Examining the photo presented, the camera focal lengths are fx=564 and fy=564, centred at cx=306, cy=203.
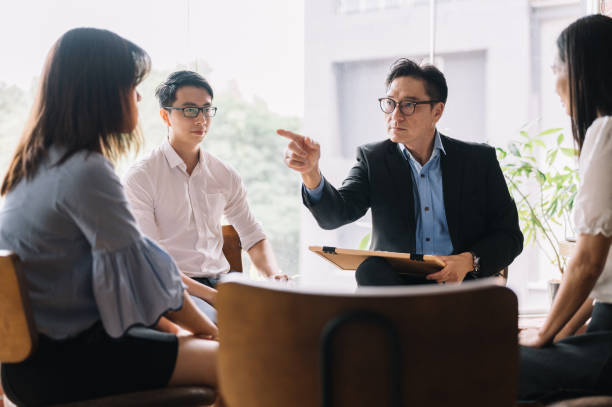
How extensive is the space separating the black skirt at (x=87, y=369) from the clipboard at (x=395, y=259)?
0.64 meters

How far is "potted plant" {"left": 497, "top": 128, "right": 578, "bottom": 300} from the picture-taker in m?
3.48

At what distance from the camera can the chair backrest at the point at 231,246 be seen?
2.49 metres

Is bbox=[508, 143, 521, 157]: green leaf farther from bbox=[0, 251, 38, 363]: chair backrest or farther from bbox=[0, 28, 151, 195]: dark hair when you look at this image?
bbox=[0, 251, 38, 363]: chair backrest

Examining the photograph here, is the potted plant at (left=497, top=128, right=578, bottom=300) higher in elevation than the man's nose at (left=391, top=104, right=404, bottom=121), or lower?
lower

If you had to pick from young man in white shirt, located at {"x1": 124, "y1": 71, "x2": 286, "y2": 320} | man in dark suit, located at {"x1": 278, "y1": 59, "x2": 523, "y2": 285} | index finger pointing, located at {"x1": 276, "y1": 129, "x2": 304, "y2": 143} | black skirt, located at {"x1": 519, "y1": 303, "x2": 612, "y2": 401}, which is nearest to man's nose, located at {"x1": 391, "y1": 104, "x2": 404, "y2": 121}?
man in dark suit, located at {"x1": 278, "y1": 59, "x2": 523, "y2": 285}

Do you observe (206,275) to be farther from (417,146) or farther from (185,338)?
(417,146)

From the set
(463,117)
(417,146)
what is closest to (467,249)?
(417,146)

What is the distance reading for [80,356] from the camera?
4.26 ft

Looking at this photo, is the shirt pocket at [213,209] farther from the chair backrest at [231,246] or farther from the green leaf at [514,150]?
the green leaf at [514,150]

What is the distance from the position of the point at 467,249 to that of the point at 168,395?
1383 mm

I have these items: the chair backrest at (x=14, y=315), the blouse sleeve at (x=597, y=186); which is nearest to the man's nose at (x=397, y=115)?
the blouse sleeve at (x=597, y=186)

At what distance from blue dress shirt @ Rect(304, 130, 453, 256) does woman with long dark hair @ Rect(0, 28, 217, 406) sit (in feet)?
3.88

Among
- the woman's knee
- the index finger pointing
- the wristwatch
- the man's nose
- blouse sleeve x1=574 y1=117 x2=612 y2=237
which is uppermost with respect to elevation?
the man's nose

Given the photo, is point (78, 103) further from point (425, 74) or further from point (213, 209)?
point (425, 74)
